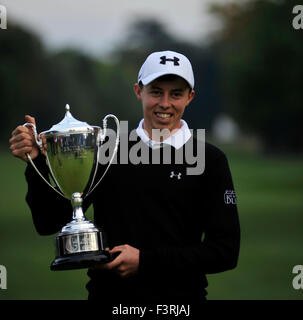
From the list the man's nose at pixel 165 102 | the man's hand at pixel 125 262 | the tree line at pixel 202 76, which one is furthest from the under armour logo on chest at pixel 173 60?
the tree line at pixel 202 76

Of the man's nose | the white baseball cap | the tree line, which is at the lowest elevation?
the man's nose

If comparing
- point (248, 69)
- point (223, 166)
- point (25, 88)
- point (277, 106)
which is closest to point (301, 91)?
point (277, 106)

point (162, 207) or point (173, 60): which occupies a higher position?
point (173, 60)

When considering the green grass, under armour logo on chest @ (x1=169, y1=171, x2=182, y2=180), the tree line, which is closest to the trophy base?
under armour logo on chest @ (x1=169, y1=171, x2=182, y2=180)

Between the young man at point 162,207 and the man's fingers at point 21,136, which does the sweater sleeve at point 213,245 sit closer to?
the young man at point 162,207

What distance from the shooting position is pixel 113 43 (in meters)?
119

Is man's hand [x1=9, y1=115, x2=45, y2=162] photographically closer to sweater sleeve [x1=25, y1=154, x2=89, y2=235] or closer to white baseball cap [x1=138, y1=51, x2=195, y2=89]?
sweater sleeve [x1=25, y1=154, x2=89, y2=235]

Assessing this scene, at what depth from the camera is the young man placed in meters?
3.55

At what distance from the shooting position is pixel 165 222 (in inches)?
140

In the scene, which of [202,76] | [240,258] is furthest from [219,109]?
[240,258]

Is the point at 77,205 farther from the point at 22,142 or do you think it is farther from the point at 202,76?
the point at 202,76

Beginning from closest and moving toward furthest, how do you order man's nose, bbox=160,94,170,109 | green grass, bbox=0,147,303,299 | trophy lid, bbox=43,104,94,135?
1. man's nose, bbox=160,94,170,109
2. trophy lid, bbox=43,104,94,135
3. green grass, bbox=0,147,303,299

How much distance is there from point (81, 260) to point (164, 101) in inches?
33.0
